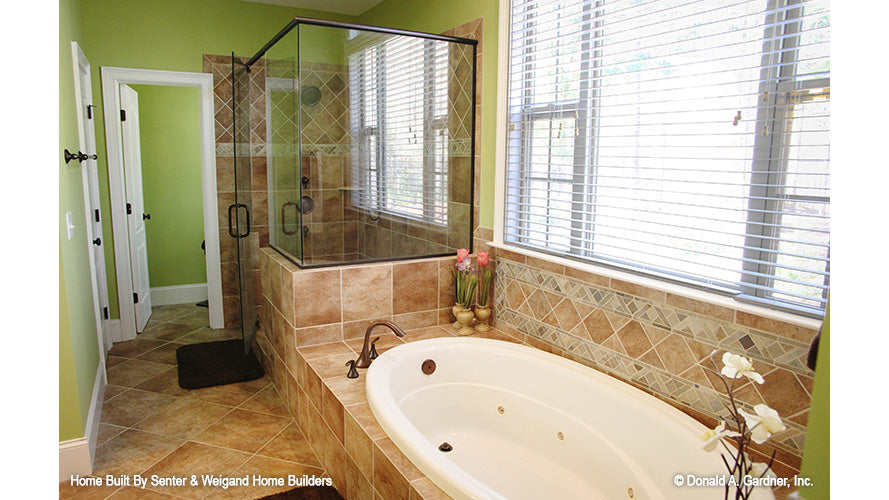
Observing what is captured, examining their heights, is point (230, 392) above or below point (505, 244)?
below

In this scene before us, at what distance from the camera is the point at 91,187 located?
12.7 ft

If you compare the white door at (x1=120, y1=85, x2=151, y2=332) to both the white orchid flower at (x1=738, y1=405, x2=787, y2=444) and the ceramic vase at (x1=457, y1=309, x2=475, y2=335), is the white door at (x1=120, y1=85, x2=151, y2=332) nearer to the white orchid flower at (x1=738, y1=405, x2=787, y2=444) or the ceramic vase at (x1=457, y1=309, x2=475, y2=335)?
the ceramic vase at (x1=457, y1=309, x2=475, y2=335)

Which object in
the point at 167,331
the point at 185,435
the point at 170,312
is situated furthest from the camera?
the point at 170,312

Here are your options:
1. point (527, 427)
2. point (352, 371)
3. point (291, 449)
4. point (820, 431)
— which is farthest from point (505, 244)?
point (820, 431)

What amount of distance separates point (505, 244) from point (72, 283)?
227cm

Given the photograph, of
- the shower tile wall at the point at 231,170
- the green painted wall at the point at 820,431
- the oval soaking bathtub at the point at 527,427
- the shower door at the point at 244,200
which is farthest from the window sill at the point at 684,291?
the shower door at the point at 244,200

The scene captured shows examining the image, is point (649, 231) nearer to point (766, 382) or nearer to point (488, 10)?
point (766, 382)

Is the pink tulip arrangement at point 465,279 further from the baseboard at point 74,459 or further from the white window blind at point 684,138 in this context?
the baseboard at point 74,459

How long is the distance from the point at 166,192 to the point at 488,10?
13.2 ft

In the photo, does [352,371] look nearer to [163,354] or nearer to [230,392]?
[230,392]

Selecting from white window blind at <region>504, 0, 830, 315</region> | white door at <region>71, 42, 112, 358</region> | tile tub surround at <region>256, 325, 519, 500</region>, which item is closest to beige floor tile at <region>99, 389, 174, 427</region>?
white door at <region>71, 42, 112, 358</region>

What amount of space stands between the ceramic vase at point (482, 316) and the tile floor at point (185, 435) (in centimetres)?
114

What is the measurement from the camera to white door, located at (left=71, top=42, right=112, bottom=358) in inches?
129
